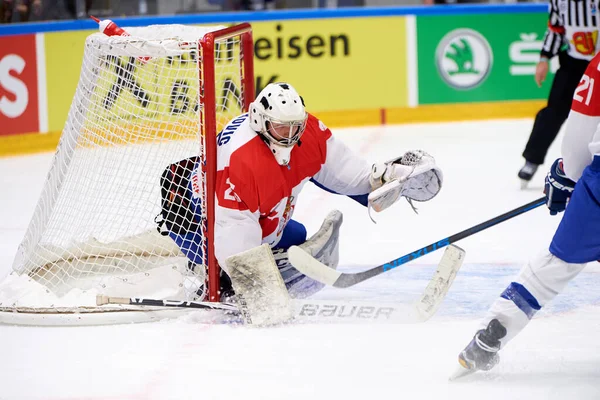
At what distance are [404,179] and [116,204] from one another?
104 cm

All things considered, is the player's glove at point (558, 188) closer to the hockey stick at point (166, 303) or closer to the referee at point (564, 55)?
the hockey stick at point (166, 303)

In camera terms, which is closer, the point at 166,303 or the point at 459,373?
the point at 459,373

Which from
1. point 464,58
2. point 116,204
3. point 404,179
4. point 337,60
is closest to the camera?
point 404,179

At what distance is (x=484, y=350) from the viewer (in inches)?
95.7

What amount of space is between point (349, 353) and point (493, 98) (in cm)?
464

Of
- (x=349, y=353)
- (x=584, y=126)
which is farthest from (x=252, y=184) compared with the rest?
(x=584, y=126)

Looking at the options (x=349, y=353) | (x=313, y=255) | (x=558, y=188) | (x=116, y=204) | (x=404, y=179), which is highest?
(x=558, y=188)

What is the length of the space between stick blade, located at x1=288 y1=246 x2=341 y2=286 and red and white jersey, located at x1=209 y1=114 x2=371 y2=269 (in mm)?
118

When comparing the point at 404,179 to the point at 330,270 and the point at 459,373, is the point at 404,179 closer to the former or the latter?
the point at 330,270

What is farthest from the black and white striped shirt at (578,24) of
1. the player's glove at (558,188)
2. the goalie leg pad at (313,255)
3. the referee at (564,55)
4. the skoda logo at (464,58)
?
the player's glove at (558,188)

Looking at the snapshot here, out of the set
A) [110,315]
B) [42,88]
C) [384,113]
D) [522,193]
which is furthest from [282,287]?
[384,113]

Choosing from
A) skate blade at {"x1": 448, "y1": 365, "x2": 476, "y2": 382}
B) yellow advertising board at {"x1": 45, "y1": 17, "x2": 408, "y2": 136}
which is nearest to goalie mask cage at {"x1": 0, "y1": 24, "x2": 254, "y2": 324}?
skate blade at {"x1": 448, "y1": 365, "x2": 476, "y2": 382}

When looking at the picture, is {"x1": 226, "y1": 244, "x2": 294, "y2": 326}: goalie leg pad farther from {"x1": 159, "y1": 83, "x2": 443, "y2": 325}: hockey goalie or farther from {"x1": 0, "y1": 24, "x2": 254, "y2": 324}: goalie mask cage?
{"x1": 0, "y1": 24, "x2": 254, "y2": 324}: goalie mask cage

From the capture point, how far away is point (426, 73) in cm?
698
